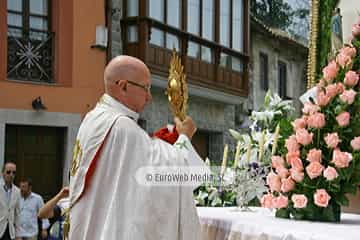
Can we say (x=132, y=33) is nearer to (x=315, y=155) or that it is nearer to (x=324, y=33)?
(x=324, y=33)

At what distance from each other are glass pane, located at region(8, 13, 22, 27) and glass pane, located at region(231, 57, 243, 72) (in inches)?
238

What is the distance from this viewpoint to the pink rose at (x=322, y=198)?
9.09 ft

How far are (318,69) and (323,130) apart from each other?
1255mm

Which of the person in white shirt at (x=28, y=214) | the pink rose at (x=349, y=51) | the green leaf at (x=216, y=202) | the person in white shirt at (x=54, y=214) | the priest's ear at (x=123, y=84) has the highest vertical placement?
the pink rose at (x=349, y=51)

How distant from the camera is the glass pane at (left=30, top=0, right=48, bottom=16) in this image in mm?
12609

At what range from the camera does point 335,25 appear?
4.01 metres

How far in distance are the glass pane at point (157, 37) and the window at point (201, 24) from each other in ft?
3.74

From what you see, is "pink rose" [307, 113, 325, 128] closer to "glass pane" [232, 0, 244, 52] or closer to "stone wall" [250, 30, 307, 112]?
"glass pane" [232, 0, 244, 52]

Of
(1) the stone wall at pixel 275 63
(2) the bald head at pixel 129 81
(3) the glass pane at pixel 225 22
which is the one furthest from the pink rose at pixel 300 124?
(1) the stone wall at pixel 275 63

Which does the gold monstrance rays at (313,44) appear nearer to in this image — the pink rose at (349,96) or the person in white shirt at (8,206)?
the pink rose at (349,96)

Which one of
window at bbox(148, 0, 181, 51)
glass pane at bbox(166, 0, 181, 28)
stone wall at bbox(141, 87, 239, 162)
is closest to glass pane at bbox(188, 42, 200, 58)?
window at bbox(148, 0, 181, 51)

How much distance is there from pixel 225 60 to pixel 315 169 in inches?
540

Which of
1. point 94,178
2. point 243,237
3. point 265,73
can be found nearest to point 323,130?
point 243,237

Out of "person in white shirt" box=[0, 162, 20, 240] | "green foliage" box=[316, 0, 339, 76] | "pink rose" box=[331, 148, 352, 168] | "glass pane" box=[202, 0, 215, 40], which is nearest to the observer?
"pink rose" box=[331, 148, 352, 168]
